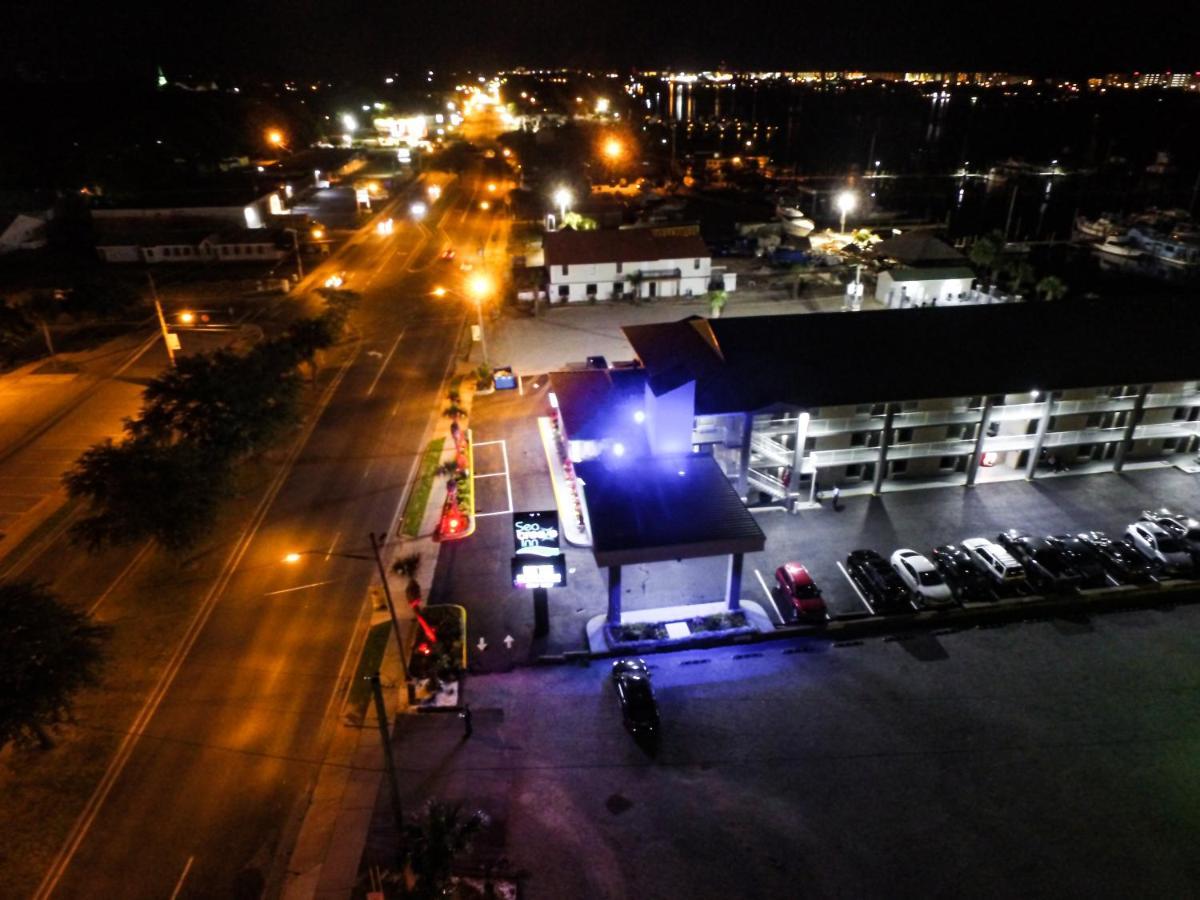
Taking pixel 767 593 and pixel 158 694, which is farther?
pixel 767 593

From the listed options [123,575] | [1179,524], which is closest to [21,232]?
[123,575]

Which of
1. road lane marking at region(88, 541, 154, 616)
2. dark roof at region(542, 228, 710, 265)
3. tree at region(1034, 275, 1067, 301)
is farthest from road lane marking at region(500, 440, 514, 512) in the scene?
tree at region(1034, 275, 1067, 301)

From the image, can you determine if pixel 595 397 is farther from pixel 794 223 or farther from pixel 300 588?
pixel 794 223

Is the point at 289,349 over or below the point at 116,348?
over

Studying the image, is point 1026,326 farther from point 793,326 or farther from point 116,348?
point 116,348

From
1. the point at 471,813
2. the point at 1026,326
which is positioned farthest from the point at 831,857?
the point at 1026,326

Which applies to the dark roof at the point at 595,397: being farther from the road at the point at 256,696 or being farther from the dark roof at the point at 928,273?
the dark roof at the point at 928,273

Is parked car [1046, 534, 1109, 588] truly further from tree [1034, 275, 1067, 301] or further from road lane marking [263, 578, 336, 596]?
tree [1034, 275, 1067, 301]
